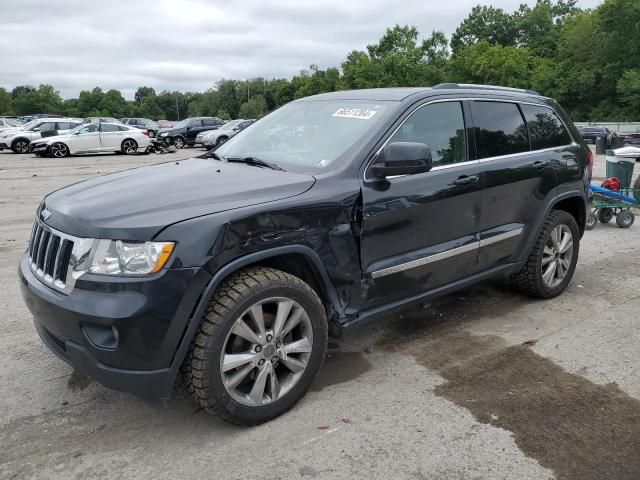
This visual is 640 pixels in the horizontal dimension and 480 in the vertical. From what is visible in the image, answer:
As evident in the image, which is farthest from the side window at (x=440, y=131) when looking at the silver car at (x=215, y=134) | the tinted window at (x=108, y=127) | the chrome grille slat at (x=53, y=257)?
the silver car at (x=215, y=134)

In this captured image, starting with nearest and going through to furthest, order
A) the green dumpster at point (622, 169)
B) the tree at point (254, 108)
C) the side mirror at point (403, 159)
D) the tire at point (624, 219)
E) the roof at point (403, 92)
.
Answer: the side mirror at point (403, 159) < the roof at point (403, 92) < the tire at point (624, 219) < the green dumpster at point (622, 169) < the tree at point (254, 108)

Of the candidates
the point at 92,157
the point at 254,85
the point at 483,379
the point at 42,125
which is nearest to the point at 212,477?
the point at 483,379

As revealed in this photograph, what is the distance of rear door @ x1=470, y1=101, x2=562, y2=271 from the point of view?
4.14 meters

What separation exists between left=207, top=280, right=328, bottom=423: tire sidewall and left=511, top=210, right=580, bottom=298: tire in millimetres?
2433

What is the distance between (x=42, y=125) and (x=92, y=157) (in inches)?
205

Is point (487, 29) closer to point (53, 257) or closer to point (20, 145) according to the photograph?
point (20, 145)

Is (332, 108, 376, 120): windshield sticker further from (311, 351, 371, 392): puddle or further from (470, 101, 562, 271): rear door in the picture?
(311, 351, 371, 392): puddle

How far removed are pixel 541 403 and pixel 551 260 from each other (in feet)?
6.46

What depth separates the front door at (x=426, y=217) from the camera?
133 inches

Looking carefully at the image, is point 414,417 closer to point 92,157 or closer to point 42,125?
point 92,157

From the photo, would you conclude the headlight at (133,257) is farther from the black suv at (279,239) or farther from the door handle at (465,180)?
the door handle at (465,180)

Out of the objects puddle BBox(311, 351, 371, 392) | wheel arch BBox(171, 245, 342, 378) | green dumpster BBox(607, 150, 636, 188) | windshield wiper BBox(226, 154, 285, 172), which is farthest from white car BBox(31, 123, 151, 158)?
wheel arch BBox(171, 245, 342, 378)

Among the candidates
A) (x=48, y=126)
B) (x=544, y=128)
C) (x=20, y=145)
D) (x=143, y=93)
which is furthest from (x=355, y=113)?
(x=143, y=93)

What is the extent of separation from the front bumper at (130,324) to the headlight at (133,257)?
0.15ft
